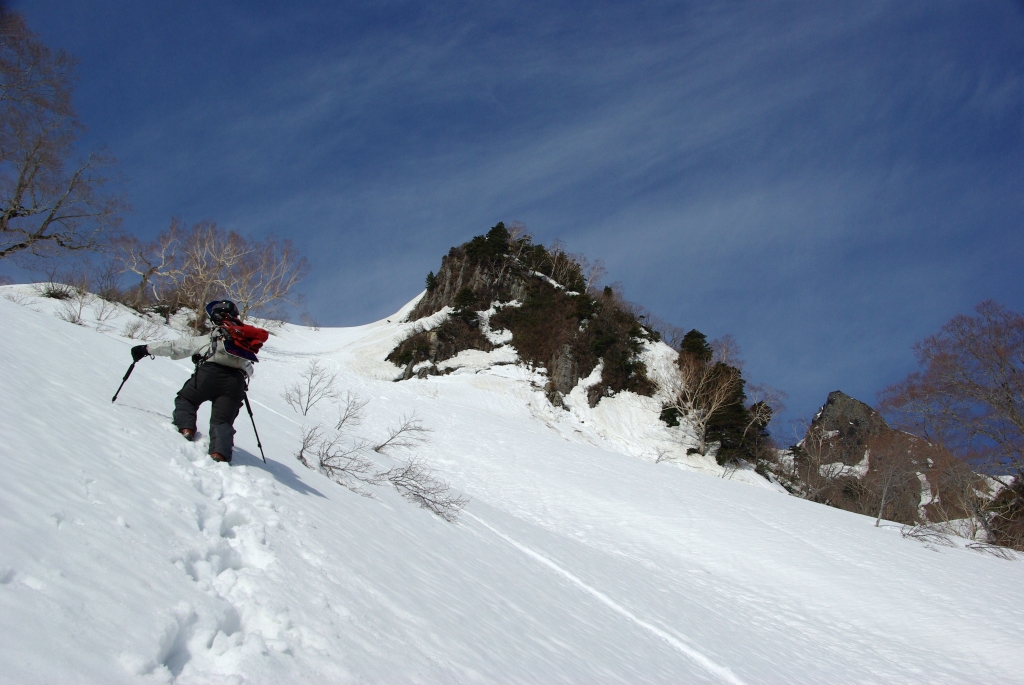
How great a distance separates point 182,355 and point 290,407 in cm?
1156

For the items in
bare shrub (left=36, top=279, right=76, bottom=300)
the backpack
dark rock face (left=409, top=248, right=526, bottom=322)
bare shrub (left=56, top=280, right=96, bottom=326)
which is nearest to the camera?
the backpack

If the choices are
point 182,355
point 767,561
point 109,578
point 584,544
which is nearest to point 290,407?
point 584,544

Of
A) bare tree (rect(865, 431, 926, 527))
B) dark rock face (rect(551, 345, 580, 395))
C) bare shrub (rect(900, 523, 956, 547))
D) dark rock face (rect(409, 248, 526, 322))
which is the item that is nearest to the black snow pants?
bare shrub (rect(900, 523, 956, 547))

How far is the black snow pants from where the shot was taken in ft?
16.3

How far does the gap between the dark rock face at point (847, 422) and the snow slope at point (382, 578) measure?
37.1 meters

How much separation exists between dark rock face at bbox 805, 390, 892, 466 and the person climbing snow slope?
2001 inches

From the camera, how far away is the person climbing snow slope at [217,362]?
5109 mm

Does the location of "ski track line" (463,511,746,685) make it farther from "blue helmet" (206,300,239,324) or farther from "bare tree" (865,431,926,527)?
"bare tree" (865,431,926,527)

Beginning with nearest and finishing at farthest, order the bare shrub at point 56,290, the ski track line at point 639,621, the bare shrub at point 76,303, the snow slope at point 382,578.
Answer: the snow slope at point 382,578 → the ski track line at point 639,621 → the bare shrub at point 76,303 → the bare shrub at point 56,290

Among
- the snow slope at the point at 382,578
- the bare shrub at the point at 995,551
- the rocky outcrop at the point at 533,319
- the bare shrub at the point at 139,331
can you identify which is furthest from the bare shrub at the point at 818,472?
the bare shrub at the point at 139,331

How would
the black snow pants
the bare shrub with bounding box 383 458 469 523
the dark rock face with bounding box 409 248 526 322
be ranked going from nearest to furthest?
the black snow pants
the bare shrub with bounding box 383 458 469 523
the dark rock face with bounding box 409 248 526 322

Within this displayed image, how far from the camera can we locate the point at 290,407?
1630cm

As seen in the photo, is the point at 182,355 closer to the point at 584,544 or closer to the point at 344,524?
the point at 344,524

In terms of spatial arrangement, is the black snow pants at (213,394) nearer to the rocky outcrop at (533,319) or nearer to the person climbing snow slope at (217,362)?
the person climbing snow slope at (217,362)
